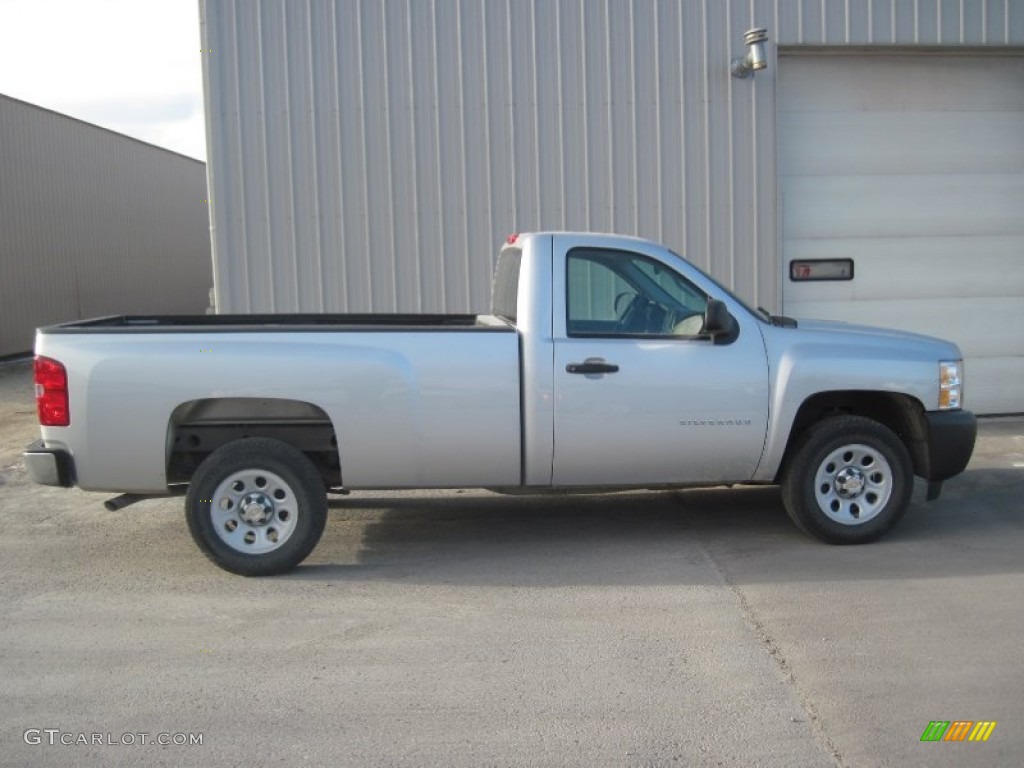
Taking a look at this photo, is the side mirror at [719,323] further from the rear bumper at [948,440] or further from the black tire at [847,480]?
the rear bumper at [948,440]

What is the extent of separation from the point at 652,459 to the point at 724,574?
79cm

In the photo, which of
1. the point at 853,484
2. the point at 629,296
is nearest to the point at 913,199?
the point at 853,484

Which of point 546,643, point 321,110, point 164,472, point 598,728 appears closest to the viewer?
point 598,728

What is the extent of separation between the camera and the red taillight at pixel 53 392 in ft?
19.9

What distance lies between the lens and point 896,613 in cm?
548

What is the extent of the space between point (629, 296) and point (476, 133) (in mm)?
4201

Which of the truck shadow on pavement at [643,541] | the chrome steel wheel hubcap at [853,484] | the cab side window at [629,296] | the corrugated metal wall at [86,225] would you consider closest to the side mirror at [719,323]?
the cab side window at [629,296]

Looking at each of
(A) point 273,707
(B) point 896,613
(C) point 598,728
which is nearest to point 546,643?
(C) point 598,728

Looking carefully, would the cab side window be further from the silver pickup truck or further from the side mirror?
the side mirror

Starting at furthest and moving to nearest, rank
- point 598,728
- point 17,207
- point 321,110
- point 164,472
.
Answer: point 17,207
point 321,110
point 164,472
point 598,728

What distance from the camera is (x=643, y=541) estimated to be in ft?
22.9

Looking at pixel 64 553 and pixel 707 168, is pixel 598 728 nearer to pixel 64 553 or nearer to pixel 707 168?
pixel 64 553

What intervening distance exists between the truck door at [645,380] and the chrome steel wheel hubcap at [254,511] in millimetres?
1591

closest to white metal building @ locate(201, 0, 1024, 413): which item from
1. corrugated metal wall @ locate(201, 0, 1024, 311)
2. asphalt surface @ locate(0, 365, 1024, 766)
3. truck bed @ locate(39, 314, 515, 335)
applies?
corrugated metal wall @ locate(201, 0, 1024, 311)
